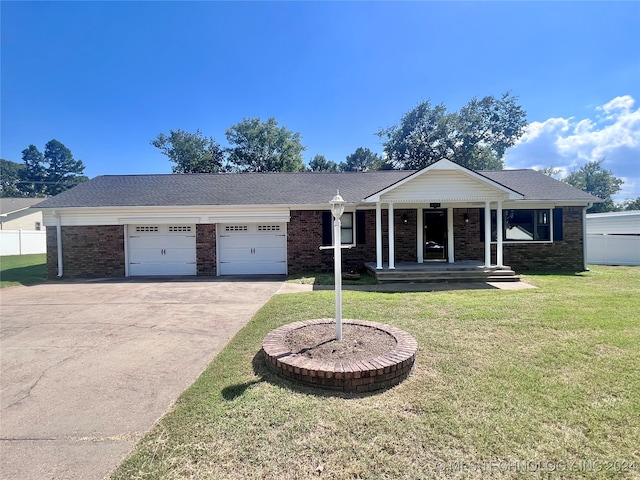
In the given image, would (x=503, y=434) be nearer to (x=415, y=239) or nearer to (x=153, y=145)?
(x=415, y=239)

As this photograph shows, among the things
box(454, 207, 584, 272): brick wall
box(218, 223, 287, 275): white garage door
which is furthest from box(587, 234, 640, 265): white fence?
box(218, 223, 287, 275): white garage door

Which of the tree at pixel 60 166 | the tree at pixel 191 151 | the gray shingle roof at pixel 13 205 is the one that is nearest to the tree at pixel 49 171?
the tree at pixel 60 166

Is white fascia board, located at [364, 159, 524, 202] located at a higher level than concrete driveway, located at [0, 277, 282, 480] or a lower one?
higher

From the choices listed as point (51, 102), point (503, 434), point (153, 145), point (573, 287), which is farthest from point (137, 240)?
point (153, 145)

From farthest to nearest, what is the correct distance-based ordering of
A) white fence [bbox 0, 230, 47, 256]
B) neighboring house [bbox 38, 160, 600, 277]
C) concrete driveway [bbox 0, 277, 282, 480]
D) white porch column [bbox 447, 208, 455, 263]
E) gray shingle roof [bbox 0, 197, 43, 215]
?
gray shingle roof [bbox 0, 197, 43, 215] < white fence [bbox 0, 230, 47, 256] < neighboring house [bbox 38, 160, 600, 277] < white porch column [bbox 447, 208, 455, 263] < concrete driveway [bbox 0, 277, 282, 480]

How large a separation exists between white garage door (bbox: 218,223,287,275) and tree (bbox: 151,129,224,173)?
81.4 ft

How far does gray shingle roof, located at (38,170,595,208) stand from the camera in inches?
506

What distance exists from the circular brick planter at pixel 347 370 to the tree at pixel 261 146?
32.2 meters

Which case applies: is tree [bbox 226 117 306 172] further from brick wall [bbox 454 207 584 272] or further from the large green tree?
the large green tree

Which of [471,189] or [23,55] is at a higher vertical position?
[23,55]

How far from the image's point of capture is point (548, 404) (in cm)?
312

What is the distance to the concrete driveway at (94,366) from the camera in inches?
106

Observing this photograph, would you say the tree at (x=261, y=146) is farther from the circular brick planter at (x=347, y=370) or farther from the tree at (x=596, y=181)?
the tree at (x=596, y=181)

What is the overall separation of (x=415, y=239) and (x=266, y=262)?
5933mm
